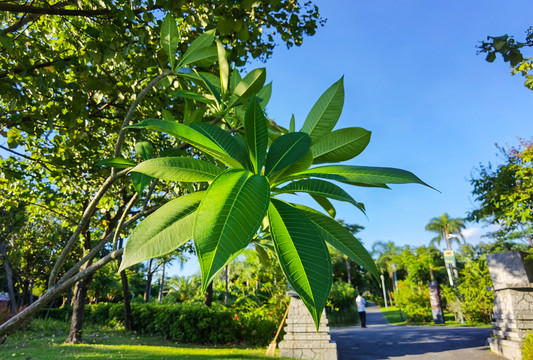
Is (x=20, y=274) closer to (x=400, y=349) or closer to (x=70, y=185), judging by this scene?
(x=70, y=185)

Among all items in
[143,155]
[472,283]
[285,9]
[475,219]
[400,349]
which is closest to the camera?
[143,155]

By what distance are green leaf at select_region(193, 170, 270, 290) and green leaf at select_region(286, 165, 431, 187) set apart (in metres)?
0.24

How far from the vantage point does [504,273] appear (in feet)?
21.5

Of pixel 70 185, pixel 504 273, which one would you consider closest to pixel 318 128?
pixel 70 185

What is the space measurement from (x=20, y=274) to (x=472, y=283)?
26034 millimetres

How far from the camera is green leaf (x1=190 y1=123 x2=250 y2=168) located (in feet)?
2.12

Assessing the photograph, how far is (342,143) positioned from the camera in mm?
757

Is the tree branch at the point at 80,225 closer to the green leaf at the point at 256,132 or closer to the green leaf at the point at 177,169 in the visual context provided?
the green leaf at the point at 177,169

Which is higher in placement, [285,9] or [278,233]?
[285,9]

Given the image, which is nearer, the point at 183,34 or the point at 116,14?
the point at 116,14

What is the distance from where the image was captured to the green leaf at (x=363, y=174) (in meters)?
0.67

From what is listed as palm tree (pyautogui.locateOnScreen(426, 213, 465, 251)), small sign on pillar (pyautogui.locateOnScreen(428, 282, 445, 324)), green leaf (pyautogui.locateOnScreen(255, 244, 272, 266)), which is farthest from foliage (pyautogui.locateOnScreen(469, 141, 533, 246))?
palm tree (pyautogui.locateOnScreen(426, 213, 465, 251))

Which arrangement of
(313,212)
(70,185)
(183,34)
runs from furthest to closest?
(70,185), (183,34), (313,212)

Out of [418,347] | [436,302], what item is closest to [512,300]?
[418,347]
